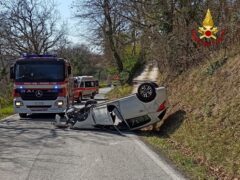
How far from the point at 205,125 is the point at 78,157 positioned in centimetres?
327

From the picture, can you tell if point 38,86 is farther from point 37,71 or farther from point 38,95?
point 37,71

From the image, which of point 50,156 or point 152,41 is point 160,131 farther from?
point 152,41

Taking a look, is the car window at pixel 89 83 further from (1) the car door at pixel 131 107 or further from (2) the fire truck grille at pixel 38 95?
(1) the car door at pixel 131 107

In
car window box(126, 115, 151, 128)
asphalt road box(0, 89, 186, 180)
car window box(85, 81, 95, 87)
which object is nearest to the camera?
asphalt road box(0, 89, 186, 180)

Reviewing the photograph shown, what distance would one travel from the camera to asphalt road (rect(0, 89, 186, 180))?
816cm

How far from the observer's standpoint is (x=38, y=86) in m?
20.3

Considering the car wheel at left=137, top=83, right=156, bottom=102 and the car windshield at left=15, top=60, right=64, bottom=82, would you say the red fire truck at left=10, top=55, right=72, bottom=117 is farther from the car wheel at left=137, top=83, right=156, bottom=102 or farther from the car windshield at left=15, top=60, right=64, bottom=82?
the car wheel at left=137, top=83, right=156, bottom=102

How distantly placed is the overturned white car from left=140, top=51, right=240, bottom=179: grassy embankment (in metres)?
0.48

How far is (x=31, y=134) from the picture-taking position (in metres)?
14.4

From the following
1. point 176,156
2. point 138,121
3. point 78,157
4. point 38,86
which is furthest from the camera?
point 38,86

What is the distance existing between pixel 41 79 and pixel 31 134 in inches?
246

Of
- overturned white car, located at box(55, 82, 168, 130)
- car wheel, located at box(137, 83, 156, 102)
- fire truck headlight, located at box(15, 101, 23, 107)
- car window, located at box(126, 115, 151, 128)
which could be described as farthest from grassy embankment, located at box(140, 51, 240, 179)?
fire truck headlight, located at box(15, 101, 23, 107)

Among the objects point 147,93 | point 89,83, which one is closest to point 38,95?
point 147,93

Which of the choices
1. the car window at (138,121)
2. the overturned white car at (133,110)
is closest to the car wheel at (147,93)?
the overturned white car at (133,110)
